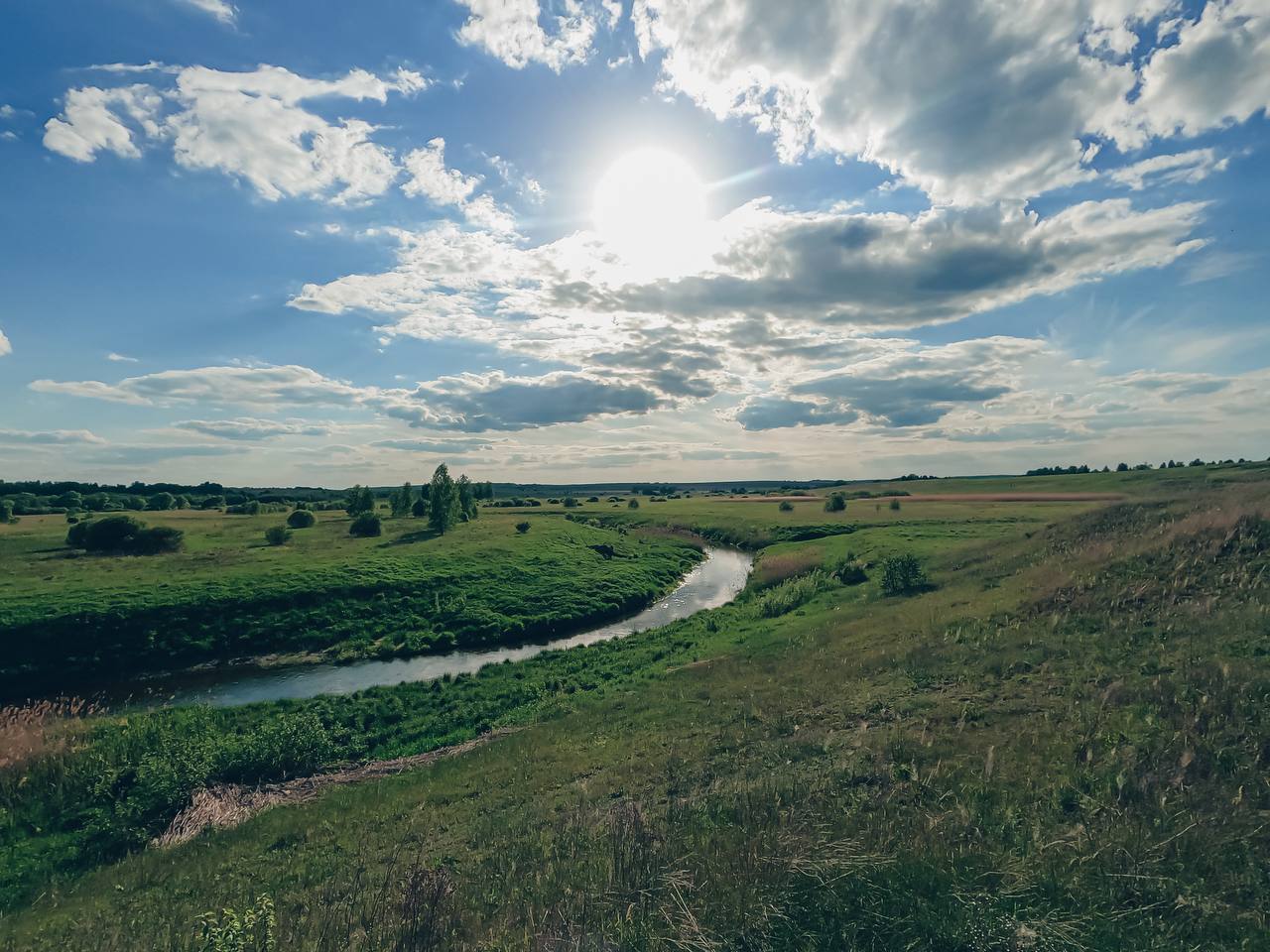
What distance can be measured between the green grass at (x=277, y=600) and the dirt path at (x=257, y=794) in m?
18.8

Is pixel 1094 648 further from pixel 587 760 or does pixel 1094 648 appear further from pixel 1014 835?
pixel 587 760

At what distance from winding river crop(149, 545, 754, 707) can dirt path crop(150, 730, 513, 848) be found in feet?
37.9

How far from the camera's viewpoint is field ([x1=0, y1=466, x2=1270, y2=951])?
19.3 feet

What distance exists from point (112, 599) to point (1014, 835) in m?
48.5

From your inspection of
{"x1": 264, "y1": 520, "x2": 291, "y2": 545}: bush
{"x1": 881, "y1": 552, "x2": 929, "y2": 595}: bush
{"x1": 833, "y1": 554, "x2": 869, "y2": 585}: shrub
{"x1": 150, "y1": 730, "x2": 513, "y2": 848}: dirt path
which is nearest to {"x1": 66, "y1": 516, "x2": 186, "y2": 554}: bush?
{"x1": 264, "y1": 520, "x2": 291, "y2": 545}: bush

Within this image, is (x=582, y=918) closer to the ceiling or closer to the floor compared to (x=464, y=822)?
closer to the ceiling

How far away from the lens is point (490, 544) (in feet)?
212

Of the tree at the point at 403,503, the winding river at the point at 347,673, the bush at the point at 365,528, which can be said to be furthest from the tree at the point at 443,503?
the winding river at the point at 347,673

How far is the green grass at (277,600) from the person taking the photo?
111 feet

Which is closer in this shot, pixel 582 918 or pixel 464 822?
pixel 582 918

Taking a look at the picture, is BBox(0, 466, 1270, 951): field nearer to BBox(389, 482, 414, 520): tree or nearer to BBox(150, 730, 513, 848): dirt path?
BBox(150, 730, 513, 848): dirt path

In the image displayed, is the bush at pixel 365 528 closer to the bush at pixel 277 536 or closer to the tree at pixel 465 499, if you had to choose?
the bush at pixel 277 536

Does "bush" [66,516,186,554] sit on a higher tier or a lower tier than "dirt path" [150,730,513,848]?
higher

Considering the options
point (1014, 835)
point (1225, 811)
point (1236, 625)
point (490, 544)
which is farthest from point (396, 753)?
point (490, 544)
